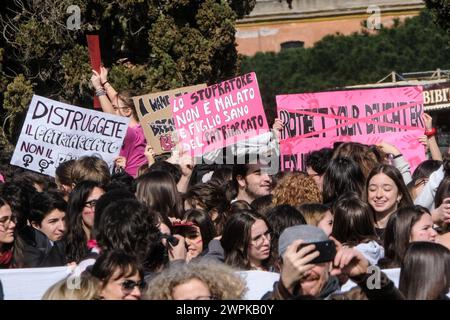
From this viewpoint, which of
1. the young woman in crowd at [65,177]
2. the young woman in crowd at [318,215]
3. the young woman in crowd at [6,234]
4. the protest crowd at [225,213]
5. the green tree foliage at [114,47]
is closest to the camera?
the protest crowd at [225,213]

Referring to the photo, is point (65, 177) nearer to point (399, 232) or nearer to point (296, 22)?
point (399, 232)

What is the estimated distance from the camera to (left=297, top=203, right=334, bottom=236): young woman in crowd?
7047 millimetres

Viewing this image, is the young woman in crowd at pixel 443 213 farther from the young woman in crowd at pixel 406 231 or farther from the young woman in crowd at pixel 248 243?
the young woman in crowd at pixel 248 243

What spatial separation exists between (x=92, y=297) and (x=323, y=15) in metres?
41.7

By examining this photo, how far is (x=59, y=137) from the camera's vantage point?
32.9 feet

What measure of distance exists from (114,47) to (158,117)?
8.48 metres

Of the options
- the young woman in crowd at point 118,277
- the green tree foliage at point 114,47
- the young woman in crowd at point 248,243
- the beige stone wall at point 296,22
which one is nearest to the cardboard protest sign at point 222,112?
the young woman in crowd at point 248,243

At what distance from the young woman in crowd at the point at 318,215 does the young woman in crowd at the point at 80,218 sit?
46.8 inches

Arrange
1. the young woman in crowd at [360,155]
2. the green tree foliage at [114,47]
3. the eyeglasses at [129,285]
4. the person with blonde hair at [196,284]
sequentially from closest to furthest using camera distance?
the person with blonde hair at [196,284] < the eyeglasses at [129,285] < the young woman in crowd at [360,155] < the green tree foliage at [114,47]

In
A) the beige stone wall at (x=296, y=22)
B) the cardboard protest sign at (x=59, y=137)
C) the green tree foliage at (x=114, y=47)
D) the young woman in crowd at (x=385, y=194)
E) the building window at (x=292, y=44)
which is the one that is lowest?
the young woman in crowd at (x=385, y=194)

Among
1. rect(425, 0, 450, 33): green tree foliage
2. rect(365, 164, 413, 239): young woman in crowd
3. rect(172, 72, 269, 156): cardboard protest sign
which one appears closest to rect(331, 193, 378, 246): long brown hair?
rect(365, 164, 413, 239): young woman in crowd

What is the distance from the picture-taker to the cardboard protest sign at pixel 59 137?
32.1 ft

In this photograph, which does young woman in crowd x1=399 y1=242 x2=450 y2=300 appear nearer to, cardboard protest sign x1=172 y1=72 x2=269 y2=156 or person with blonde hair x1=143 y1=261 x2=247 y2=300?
person with blonde hair x1=143 y1=261 x2=247 y2=300

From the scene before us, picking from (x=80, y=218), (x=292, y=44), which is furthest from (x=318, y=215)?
(x=292, y=44)
